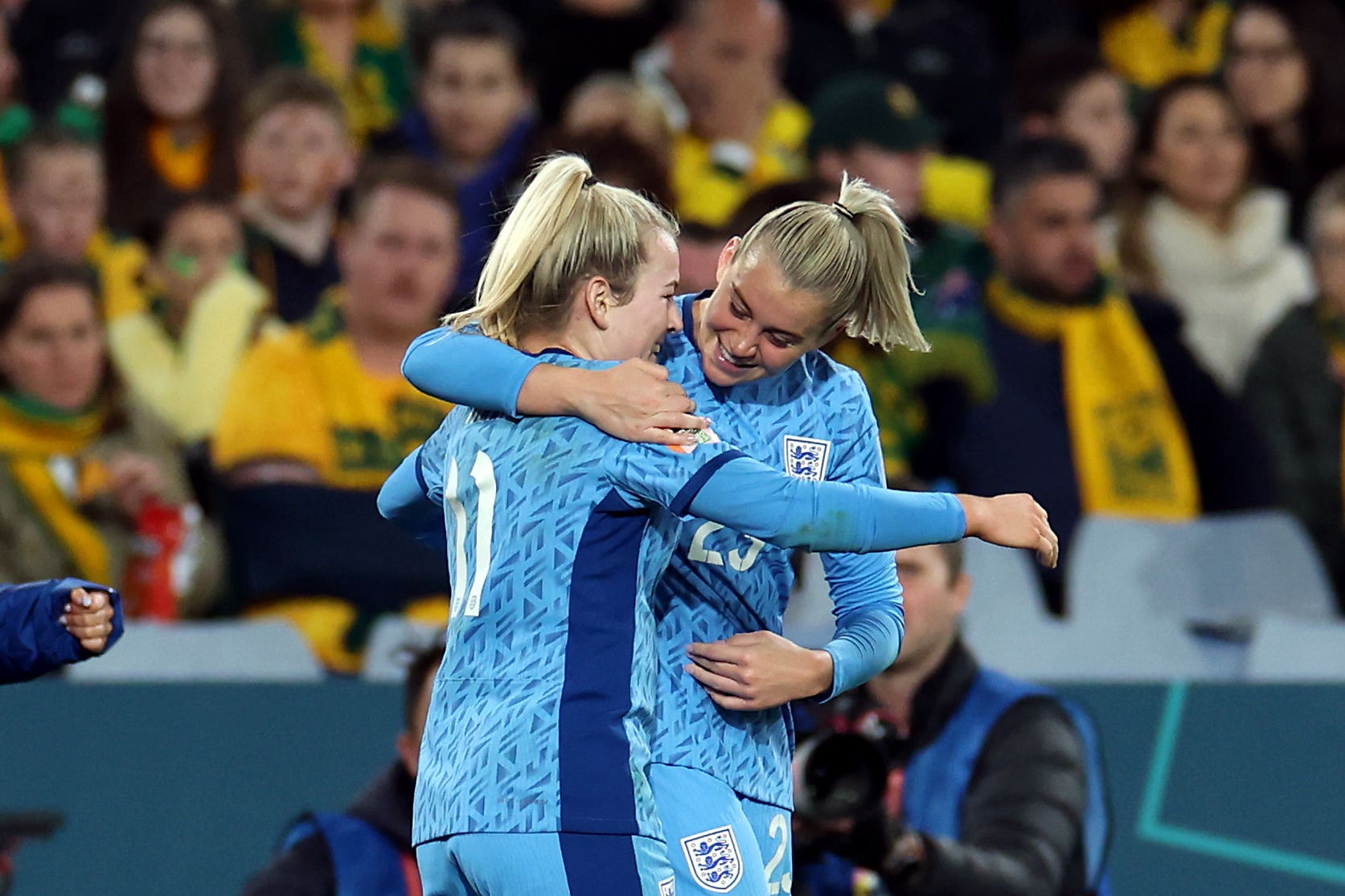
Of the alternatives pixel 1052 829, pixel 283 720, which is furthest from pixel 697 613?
pixel 283 720

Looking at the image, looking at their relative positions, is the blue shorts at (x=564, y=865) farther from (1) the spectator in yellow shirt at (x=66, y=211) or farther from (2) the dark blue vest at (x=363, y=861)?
(1) the spectator in yellow shirt at (x=66, y=211)

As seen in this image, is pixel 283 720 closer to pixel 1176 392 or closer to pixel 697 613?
pixel 697 613

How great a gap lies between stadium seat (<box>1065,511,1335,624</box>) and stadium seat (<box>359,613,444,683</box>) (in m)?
1.94

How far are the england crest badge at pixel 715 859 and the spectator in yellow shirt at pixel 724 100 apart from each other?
4.30m

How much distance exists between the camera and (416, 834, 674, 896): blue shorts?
2492 mm

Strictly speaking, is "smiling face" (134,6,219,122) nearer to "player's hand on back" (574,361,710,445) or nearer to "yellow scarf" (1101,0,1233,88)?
"yellow scarf" (1101,0,1233,88)

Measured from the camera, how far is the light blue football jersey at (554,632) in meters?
2.53

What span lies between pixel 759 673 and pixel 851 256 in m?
0.63

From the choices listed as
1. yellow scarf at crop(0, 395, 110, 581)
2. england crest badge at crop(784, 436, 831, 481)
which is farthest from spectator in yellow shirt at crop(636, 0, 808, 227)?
england crest badge at crop(784, 436, 831, 481)

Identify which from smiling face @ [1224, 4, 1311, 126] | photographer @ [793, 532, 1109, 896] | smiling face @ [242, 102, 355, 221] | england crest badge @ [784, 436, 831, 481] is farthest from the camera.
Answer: smiling face @ [1224, 4, 1311, 126]

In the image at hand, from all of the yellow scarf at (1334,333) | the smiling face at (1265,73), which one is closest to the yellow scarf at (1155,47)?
the smiling face at (1265,73)

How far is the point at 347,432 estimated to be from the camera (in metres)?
5.78

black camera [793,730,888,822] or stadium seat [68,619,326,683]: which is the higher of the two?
black camera [793,730,888,822]

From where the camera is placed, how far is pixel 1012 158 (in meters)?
6.64
